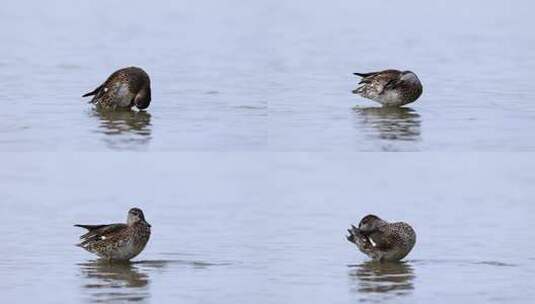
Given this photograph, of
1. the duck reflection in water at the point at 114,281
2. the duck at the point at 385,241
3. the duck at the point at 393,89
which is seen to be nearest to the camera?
the duck reflection in water at the point at 114,281

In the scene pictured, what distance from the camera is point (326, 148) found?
1692 cm

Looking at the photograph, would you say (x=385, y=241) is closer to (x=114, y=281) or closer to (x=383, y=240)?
(x=383, y=240)

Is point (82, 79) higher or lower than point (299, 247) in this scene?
higher

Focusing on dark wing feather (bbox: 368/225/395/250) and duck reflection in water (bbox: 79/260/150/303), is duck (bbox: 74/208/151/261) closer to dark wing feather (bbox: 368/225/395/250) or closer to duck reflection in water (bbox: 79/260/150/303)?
duck reflection in water (bbox: 79/260/150/303)

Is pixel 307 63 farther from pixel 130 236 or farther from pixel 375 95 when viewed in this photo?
pixel 130 236

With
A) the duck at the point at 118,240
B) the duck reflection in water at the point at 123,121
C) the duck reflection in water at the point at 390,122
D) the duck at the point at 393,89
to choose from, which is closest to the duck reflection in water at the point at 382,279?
the duck reflection in water at the point at 390,122

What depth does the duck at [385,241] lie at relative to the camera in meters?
17.1

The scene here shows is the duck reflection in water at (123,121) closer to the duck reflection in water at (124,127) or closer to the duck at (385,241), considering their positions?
the duck reflection in water at (124,127)

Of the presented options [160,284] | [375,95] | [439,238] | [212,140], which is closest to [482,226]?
[439,238]

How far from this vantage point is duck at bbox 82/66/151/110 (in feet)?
62.1

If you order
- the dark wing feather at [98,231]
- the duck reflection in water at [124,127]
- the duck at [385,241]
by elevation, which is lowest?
the duck at [385,241]

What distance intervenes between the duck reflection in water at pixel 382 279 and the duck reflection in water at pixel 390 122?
1.42m

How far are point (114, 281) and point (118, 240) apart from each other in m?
1.32

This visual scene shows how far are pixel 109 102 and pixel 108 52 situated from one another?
7.90 m
